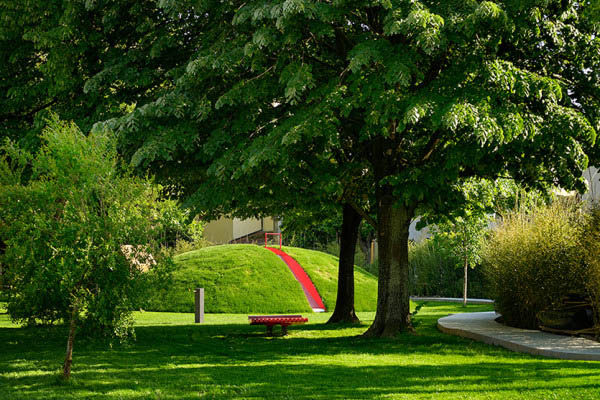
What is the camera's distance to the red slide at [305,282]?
26359 mm

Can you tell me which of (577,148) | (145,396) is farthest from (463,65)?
(145,396)

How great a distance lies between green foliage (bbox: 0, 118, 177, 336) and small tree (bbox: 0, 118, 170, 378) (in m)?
0.01

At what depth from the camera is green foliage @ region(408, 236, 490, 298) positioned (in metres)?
34.6

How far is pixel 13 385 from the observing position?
8.87m

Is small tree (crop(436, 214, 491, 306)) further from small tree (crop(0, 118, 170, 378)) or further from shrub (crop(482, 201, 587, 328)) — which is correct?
small tree (crop(0, 118, 170, 378))

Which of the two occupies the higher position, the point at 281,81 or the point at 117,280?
the point at 281,81

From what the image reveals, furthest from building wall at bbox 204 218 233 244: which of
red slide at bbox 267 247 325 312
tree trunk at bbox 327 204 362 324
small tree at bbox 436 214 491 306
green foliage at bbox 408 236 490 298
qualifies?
tree trunk at bbox 327 204 362 324

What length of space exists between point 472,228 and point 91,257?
66.8ft

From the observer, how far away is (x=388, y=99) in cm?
1081

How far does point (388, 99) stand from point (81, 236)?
5336mm

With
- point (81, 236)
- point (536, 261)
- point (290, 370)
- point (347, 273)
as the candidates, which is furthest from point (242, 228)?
point (81, 236)

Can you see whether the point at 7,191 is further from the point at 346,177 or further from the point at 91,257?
the point at 346,177

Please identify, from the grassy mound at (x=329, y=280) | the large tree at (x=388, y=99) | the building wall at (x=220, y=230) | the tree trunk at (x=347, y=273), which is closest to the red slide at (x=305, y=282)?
the grassy mound at (x=329, y=280)

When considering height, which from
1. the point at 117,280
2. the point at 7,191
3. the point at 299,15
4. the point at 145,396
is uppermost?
the point at 299,15
